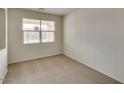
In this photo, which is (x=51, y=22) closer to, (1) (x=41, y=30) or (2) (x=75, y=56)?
(1) (x=41, y=30)

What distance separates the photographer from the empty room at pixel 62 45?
9.67ft

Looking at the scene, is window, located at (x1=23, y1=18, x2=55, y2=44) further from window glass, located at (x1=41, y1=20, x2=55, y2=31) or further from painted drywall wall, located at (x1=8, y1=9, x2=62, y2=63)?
painted drywall wall, located at (x1=8, y1=9, x2=62, y2=63)

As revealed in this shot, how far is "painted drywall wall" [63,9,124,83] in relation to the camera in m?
2.87

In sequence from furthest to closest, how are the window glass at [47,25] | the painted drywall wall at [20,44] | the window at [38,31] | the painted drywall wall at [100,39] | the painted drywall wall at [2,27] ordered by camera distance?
the window glass at [47,25] < the window at [38,31] < the painted drywall wall at [20,44] < the painted drywall wall at [2,27] < the painted drywall wall at [100,39]

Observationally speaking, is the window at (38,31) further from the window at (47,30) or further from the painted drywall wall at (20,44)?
the painted drywall wall at (20,44)

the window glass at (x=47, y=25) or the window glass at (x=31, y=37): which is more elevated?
the window glass at (x=47, y=25)

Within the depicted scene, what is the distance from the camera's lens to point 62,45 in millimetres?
6586

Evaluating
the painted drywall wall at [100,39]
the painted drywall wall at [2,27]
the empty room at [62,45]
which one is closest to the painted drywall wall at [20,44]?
the empty room at [62,45]

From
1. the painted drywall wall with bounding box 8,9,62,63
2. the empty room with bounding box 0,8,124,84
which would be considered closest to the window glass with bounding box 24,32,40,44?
the empty room with bounding box 0,8,124,84

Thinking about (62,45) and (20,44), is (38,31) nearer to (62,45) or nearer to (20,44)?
(20,44)

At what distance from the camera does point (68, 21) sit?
226 inches

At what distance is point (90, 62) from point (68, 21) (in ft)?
9.04

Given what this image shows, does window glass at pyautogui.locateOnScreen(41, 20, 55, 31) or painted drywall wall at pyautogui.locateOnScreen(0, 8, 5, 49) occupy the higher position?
window glass at pyautogui.locateOnScreen(41, 20, 55, 31)
